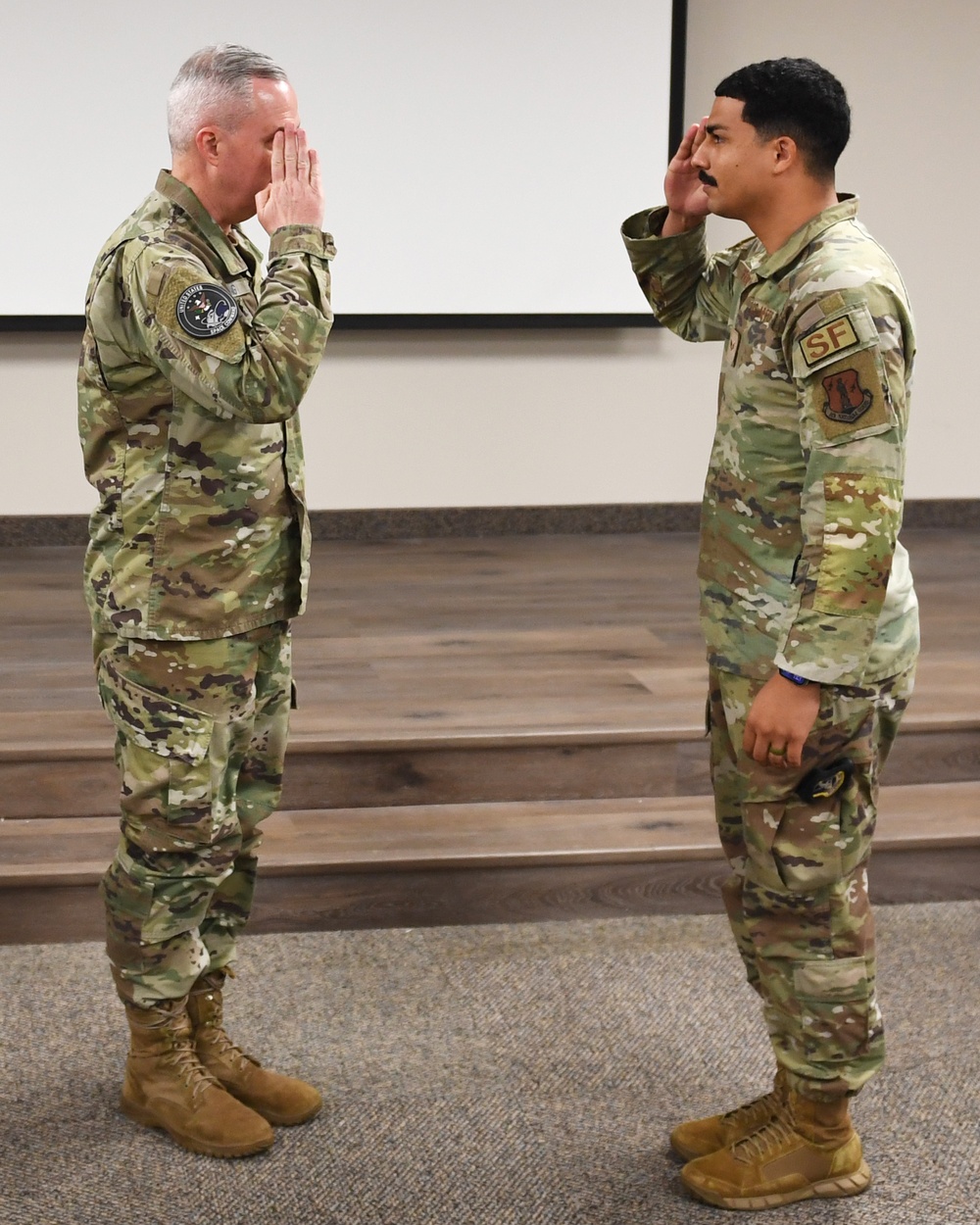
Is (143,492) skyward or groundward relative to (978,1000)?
skyward

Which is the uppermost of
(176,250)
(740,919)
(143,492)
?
(176,250)

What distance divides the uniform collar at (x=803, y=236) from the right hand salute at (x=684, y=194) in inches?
7.6

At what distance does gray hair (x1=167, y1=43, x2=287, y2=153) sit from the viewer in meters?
1.76

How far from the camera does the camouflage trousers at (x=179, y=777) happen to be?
75.0 inches

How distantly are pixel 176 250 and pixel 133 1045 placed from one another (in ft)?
3.66

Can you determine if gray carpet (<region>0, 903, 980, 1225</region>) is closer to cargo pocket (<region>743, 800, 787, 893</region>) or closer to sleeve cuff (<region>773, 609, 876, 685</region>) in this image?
cargo pocket (<region>743, 800, 787, 893</region>)

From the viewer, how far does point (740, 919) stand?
1950mm

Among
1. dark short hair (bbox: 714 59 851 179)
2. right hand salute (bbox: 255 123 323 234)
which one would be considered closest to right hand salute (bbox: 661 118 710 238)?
dark short hair (bbox: 714 59 851 179)

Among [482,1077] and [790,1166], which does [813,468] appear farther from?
[482,1077]

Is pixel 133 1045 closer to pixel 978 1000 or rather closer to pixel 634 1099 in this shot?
pixel 634 1099

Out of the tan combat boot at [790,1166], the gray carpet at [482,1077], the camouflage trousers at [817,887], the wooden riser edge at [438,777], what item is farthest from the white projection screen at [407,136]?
the tan combat boot at [790,1166]

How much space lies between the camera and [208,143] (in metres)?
1.79

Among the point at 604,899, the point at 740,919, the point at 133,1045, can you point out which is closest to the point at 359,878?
the point at 604,899

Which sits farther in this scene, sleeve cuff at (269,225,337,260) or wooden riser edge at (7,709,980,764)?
wooden riser edge at (7,709,980,764)
